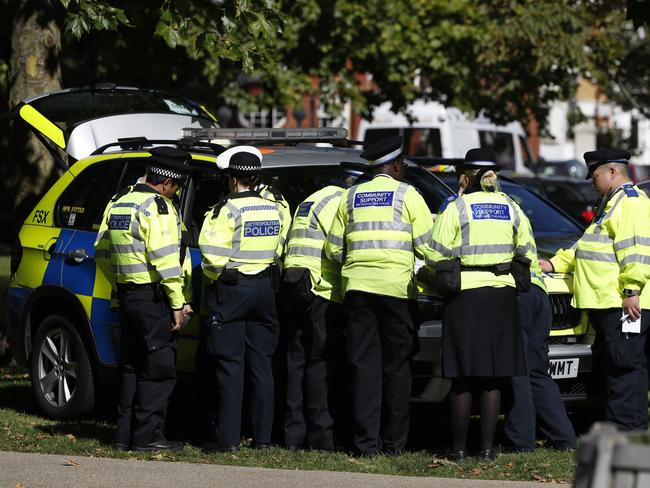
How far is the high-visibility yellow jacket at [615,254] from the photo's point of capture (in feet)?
24.8

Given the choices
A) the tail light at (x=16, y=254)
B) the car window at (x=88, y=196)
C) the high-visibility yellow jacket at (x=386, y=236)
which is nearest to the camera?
the high-visibility yellow jacket at (x=386, y=236)

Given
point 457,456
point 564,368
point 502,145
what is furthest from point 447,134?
point 457,456

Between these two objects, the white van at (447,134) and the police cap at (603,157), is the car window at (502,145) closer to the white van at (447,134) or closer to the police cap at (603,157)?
the white van at (447,134)

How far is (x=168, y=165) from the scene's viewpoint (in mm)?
7605

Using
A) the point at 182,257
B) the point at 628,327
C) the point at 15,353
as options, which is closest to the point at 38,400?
the point at 15,353

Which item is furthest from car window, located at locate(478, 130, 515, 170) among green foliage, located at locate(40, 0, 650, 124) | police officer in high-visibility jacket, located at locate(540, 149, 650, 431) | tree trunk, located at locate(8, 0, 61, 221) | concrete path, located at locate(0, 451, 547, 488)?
concrete path, located at locate(0, 451, 547, 488)

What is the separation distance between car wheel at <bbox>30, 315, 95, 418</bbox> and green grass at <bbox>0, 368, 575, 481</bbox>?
0.13 m

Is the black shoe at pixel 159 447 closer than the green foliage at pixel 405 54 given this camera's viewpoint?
Yes

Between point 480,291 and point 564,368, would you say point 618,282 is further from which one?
point 480,291

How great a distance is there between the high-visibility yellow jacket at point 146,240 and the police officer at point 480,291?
1.43 metres

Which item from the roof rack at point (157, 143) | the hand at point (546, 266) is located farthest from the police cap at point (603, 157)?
the roof rack at point (157, 143)

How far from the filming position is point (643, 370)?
7820mm

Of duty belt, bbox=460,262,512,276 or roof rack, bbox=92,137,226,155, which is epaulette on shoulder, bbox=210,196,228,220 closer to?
roof rack, bbox=92,137,226,155

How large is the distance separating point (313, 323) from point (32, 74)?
4.82m
